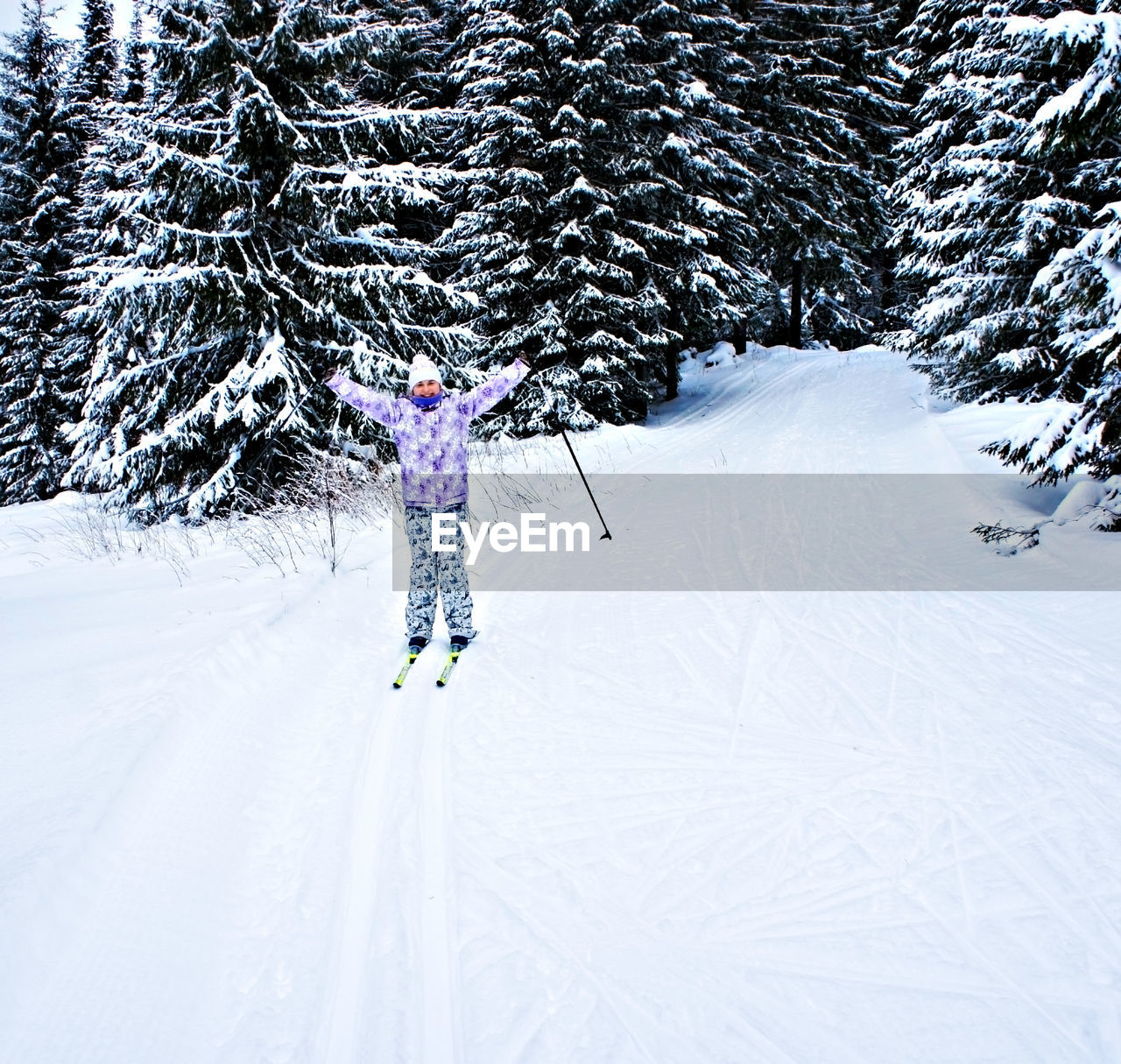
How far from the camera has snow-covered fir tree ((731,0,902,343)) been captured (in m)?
22.1

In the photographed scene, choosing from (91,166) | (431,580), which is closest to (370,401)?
(431,580)

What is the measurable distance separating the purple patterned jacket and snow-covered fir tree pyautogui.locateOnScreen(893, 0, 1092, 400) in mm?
9518

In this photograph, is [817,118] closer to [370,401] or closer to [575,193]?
[575,193]

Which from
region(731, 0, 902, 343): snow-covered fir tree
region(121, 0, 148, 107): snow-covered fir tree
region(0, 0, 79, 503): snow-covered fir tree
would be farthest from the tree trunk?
region(0, 0, 79, 503): snow-covered fir tree

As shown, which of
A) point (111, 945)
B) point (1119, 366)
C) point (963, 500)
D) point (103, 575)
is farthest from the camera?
point (963, 500)

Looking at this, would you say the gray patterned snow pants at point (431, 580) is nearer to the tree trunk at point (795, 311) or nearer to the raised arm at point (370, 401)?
the raised arm at point (370, 401)

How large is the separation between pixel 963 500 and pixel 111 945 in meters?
8.93

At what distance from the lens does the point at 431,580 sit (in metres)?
5.04

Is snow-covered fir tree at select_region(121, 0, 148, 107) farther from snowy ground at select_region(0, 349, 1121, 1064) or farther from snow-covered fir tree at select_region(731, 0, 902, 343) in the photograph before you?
snow-covered fir tree at select_region(731, 0, 902, 343)

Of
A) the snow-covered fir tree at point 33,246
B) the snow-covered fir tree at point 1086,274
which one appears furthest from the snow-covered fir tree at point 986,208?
the snow-covered fir tree at point 33,246

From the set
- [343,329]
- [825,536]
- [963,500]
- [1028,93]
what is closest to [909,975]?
[825,536]

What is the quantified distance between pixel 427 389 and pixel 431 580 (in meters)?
1.40

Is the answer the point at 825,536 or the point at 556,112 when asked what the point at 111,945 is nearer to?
the point at 825,536

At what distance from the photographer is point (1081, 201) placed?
416 inches
